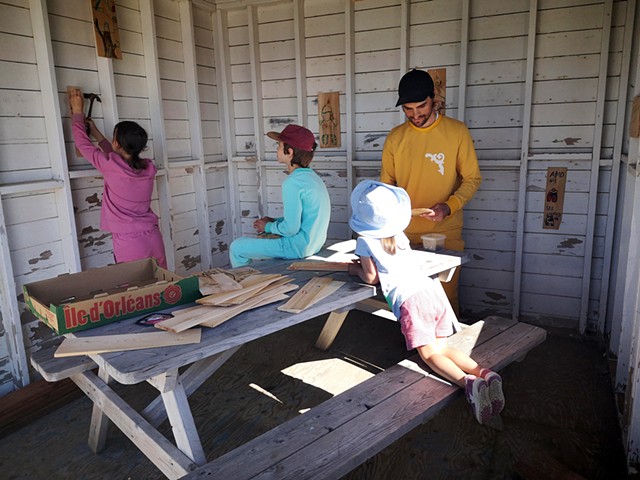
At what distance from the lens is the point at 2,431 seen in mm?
3273

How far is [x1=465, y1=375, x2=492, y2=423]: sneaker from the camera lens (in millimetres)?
2381

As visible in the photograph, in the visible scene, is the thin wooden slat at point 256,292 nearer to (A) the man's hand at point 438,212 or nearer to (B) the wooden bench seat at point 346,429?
(B) the wooden bench seat at point 346,429

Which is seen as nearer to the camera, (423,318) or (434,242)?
(423,318)

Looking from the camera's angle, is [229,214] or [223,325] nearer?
[223,325]

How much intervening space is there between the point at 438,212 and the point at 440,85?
145 cm

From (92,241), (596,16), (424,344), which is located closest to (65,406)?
(92,241)

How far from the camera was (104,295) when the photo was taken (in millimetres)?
2363

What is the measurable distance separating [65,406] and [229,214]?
2691mm

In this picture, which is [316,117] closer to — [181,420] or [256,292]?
[256,292]

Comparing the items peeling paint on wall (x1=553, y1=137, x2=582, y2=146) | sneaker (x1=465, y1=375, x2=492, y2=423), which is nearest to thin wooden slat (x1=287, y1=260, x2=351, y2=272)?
sneaker (x1=465, y1=375, x2=492, y2=423)

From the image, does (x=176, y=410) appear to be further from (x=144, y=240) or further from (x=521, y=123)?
(x=521, y=123)

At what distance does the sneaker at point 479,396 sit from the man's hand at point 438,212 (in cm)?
155

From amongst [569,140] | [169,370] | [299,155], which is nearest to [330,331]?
[299,155]

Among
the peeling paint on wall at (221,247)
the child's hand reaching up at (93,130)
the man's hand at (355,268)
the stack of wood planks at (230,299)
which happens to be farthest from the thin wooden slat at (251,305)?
the peeling paint on wall at (221,247)
